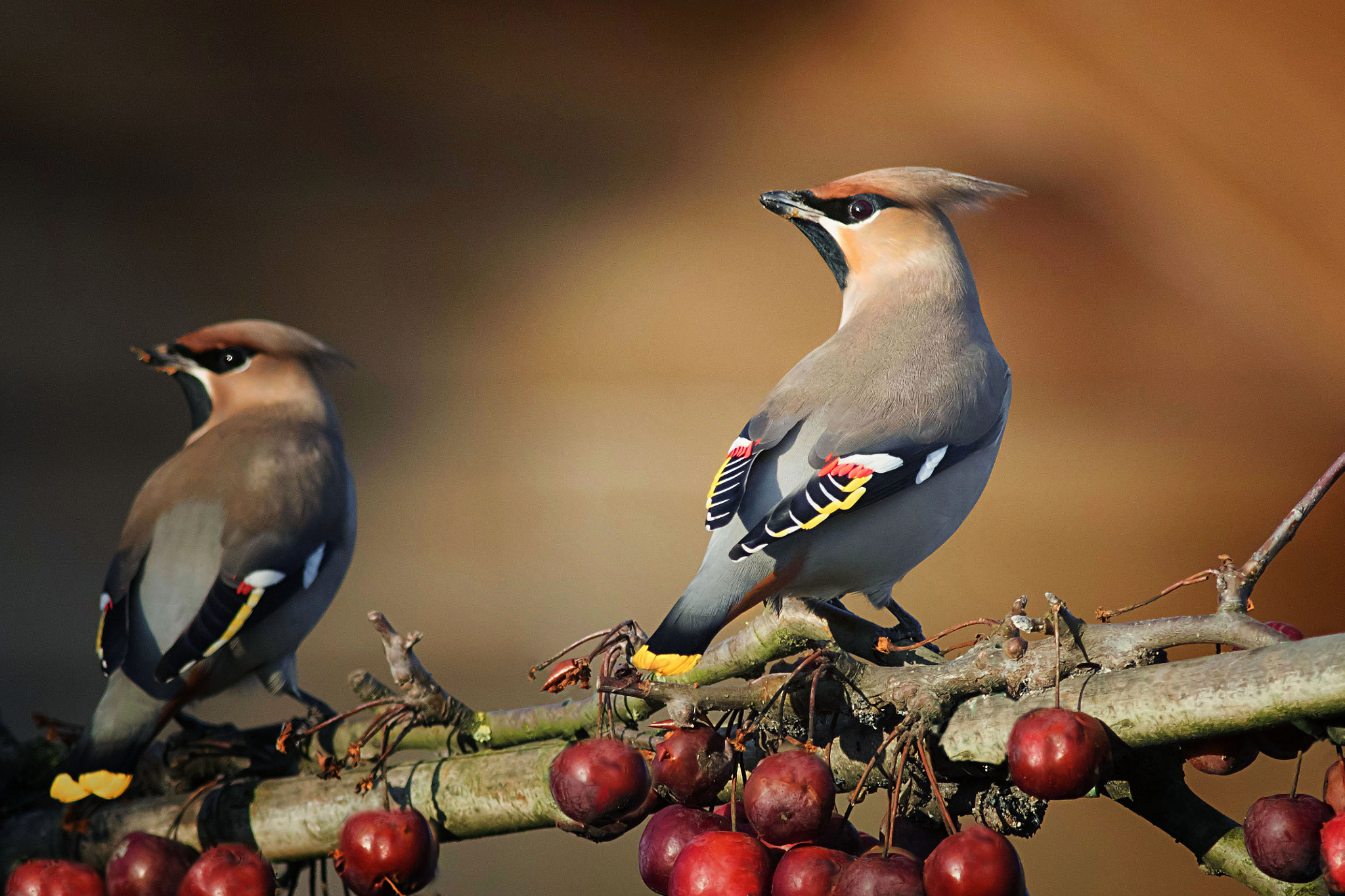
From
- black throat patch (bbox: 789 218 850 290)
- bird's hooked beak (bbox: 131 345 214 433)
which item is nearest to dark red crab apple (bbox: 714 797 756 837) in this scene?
black throat patch (bbox: 789 218 850 290)

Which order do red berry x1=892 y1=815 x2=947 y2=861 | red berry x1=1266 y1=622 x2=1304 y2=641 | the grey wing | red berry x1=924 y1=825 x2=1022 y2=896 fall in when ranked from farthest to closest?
the grey wing, red berry x1=892 y1=815 x2=947 y2=861, red berry x1=1266 y1=622 x2=1304 y2=641, red berry x1=924 y1=825 x2=1022 y2=896

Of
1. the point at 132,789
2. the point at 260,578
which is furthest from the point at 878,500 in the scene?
the point at 132,789

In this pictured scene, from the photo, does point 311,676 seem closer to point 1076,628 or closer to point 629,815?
point 629,815

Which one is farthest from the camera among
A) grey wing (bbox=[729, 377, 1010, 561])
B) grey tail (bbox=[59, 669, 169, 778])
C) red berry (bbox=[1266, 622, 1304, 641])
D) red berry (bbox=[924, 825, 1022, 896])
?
grey tail (bbox=[59, 669, 169, 778])

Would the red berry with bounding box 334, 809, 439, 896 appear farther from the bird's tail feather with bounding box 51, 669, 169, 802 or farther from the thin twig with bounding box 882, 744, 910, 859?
the bird's tail feather with bounding box 51, 669, 169, 802

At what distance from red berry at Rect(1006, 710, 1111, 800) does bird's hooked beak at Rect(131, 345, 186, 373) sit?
1.47m

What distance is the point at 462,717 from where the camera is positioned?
1149 millimetres

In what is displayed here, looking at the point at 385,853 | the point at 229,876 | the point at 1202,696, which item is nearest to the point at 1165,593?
the point at 1202,696

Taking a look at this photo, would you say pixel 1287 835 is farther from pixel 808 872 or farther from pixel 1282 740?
pixel 808 872

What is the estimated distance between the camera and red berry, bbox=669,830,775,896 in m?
0.71

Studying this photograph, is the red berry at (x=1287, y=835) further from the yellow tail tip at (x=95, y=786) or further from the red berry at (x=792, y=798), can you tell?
the yellow tail tip at (x=95, y=786)

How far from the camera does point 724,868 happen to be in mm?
714

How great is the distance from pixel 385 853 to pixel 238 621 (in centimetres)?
64

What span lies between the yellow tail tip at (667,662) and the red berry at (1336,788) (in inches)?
17.4
